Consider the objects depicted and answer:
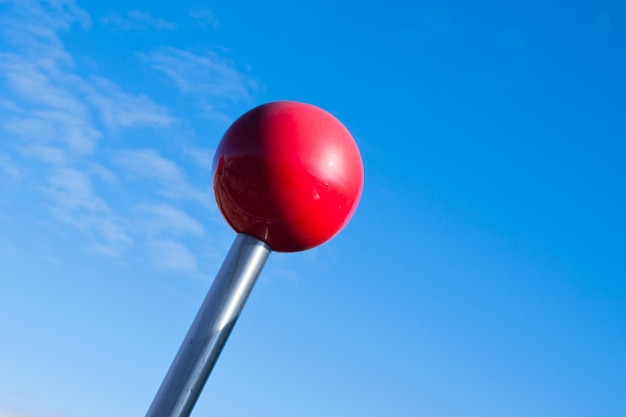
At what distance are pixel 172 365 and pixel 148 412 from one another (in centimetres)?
30

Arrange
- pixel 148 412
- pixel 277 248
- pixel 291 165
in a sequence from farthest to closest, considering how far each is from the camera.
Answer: pixel 277 248 → pixel 291 165 → pixel 148 412

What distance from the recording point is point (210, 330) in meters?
4.15

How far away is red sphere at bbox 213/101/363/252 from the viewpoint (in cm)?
433

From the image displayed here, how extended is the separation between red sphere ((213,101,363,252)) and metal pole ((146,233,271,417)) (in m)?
0.20

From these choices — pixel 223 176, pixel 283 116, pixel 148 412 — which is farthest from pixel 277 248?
pixel 148 412

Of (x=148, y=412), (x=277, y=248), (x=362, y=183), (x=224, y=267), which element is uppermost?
(x=362, y=183)

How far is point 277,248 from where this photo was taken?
4629 mm

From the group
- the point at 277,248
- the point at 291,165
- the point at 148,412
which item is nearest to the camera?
the point at 148,412

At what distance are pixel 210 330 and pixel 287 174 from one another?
1.08 meters

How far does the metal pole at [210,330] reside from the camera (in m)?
3.99

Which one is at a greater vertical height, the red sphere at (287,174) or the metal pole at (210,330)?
the red sphere at (287,174)

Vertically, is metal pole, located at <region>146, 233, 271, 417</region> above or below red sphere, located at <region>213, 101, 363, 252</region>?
below

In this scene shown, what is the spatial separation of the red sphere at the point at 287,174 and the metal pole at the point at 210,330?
8.0 inches

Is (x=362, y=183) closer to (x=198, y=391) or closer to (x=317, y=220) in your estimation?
(x=317, y=220)
